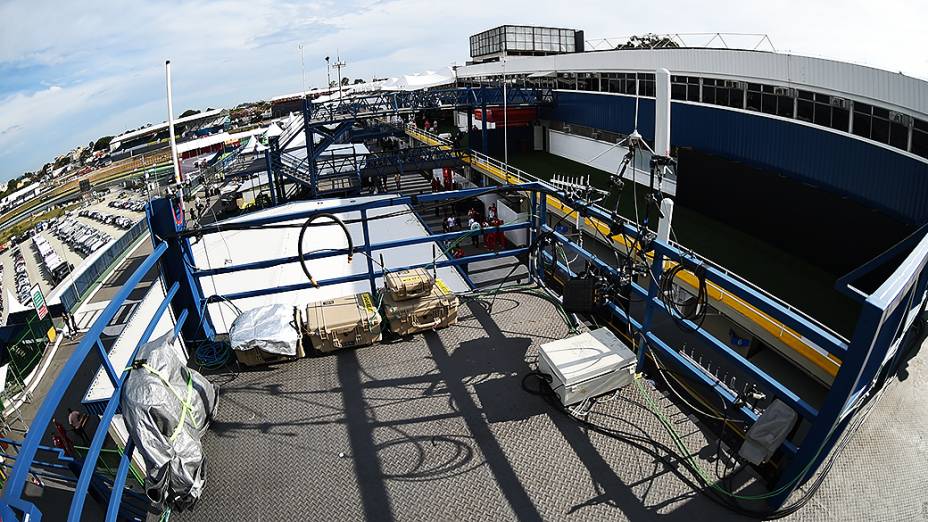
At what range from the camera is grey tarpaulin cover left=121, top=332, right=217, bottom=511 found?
11.0ft

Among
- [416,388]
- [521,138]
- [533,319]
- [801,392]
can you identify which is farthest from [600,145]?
[416,388]

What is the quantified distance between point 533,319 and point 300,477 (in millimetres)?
3164

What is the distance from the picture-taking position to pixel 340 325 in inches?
205

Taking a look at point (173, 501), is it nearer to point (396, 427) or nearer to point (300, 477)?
point (300, 477)

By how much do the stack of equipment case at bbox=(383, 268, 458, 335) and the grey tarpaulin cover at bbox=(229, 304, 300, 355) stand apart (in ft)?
3.59

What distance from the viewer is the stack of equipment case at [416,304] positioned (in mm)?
5383

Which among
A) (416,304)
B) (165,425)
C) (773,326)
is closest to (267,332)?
(165,425)

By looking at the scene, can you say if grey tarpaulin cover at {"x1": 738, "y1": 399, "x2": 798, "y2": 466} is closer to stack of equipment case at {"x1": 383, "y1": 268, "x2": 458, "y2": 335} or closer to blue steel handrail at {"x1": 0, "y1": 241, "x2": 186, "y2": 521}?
stack of equipment case at {"x1": 383, "y1": 268, "x2": 458, "y2": 335}

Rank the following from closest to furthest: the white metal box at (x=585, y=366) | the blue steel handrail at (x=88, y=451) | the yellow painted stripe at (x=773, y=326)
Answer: the blue steel handrail at (x=88, y=451)
the white metal box at (x=585, y=366)
the yellow painted stripe at (x=773, y=326)

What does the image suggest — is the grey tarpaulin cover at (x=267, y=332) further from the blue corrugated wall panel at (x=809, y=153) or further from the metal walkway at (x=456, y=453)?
the blue corrugated wall panel at (x=809, y=153)

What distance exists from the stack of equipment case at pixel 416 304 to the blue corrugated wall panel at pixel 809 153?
383 inches

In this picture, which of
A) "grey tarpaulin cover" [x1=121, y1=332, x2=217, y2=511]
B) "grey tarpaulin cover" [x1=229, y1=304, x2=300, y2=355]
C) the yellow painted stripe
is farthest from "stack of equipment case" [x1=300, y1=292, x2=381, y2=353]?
the yellow painted stripe

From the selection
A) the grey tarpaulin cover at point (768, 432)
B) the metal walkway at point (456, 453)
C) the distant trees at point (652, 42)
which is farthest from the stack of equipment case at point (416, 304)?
the distant trees at point (652, 42)

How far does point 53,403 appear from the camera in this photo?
2.58 meters
